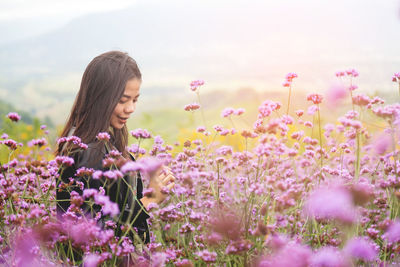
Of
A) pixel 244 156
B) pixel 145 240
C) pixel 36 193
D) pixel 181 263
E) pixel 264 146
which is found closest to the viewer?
pixel 181 263

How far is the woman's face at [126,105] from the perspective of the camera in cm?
235

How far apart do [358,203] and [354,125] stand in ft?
1.34

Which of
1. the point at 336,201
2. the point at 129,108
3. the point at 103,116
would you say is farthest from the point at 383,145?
the point at 103,116

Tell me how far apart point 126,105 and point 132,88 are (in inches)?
4.1

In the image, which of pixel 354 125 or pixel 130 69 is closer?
pixel 354 125

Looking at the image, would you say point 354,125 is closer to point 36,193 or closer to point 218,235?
point 218,235

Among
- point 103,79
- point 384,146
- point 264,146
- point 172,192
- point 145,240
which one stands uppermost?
point 103,79

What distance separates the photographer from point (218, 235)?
1539 mm

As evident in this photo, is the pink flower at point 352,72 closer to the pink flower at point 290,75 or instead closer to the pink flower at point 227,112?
the pink flower at point 290,75

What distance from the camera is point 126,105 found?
2.36 m

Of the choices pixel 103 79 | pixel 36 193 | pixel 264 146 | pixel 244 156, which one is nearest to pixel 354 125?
pixel 264 146

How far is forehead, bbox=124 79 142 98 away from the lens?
2373 mm

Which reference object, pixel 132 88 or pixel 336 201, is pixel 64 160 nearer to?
pixel 132 88

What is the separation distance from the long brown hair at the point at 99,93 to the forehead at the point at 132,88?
0.9 inches
